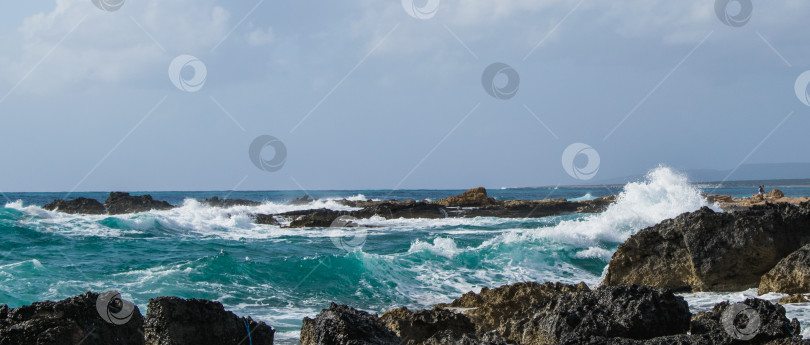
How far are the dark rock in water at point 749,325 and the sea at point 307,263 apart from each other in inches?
68.4

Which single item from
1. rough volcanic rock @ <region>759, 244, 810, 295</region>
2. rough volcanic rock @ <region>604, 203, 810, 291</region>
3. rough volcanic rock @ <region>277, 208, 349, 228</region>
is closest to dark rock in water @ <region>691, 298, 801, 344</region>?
rough volcanic rock @ <region>759, 244, 810, 295</region>

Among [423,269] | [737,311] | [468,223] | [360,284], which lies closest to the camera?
[737,311]

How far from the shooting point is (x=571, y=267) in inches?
582

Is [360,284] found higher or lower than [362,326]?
higher

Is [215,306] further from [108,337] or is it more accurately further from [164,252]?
[164,252]

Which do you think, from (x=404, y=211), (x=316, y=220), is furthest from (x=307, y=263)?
(x=404, y=211)

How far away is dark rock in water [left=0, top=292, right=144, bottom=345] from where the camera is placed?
4.56m

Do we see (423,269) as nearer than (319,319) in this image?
No

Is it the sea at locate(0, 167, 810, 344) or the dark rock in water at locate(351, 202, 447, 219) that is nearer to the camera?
the sea at locate(0, 167, 810, 344)

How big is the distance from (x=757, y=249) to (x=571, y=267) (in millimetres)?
5545

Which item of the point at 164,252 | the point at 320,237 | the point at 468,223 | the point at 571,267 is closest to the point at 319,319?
the point at 571,267

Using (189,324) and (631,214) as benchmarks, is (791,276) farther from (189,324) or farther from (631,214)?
(631,214)

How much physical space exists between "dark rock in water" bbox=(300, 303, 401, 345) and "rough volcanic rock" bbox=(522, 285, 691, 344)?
1.10 meters

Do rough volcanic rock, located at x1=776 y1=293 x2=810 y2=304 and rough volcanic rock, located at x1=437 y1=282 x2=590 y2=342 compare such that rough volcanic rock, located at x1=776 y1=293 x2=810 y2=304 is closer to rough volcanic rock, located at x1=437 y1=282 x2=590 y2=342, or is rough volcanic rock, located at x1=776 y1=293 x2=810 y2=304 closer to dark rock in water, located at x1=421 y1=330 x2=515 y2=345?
rough volcanic rock, located at x1=437 y1=282 x2=590 y2=342
